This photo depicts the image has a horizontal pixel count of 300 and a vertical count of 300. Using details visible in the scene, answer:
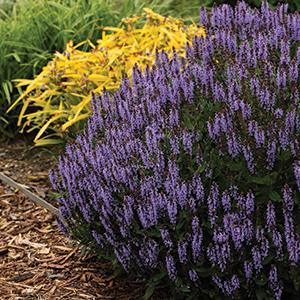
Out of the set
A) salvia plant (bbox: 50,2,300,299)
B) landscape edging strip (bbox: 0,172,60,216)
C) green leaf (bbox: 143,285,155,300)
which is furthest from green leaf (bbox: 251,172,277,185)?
landscape edging strip (bbox: 0,172,60,216)

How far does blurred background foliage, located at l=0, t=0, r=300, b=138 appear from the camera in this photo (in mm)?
6012

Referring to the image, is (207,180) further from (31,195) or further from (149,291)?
(31,195)

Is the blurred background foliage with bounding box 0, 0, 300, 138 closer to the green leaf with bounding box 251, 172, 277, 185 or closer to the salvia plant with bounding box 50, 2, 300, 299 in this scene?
the salvia plant with bounding box 50, 2, 300, 299

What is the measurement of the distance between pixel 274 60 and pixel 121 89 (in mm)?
857

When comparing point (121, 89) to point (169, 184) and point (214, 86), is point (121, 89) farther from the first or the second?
point (169, 184)

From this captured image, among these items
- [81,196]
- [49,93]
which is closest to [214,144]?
[81,196]

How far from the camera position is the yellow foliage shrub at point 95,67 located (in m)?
5.02

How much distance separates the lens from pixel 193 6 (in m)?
7.18

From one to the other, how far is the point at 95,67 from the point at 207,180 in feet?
7.03

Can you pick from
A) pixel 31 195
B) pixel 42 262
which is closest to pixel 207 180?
pixel 42 262

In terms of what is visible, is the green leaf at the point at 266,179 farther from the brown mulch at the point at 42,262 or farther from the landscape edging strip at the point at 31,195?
the landscape edging strip at the point at 31,195

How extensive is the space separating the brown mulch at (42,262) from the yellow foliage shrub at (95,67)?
0.54 m

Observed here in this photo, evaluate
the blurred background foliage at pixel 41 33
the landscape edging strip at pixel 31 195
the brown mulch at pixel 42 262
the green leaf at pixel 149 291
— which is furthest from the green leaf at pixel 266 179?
the blurred background foliage at pixel 41 33

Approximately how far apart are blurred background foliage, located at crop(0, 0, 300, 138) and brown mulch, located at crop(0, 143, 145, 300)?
3.25 ft
